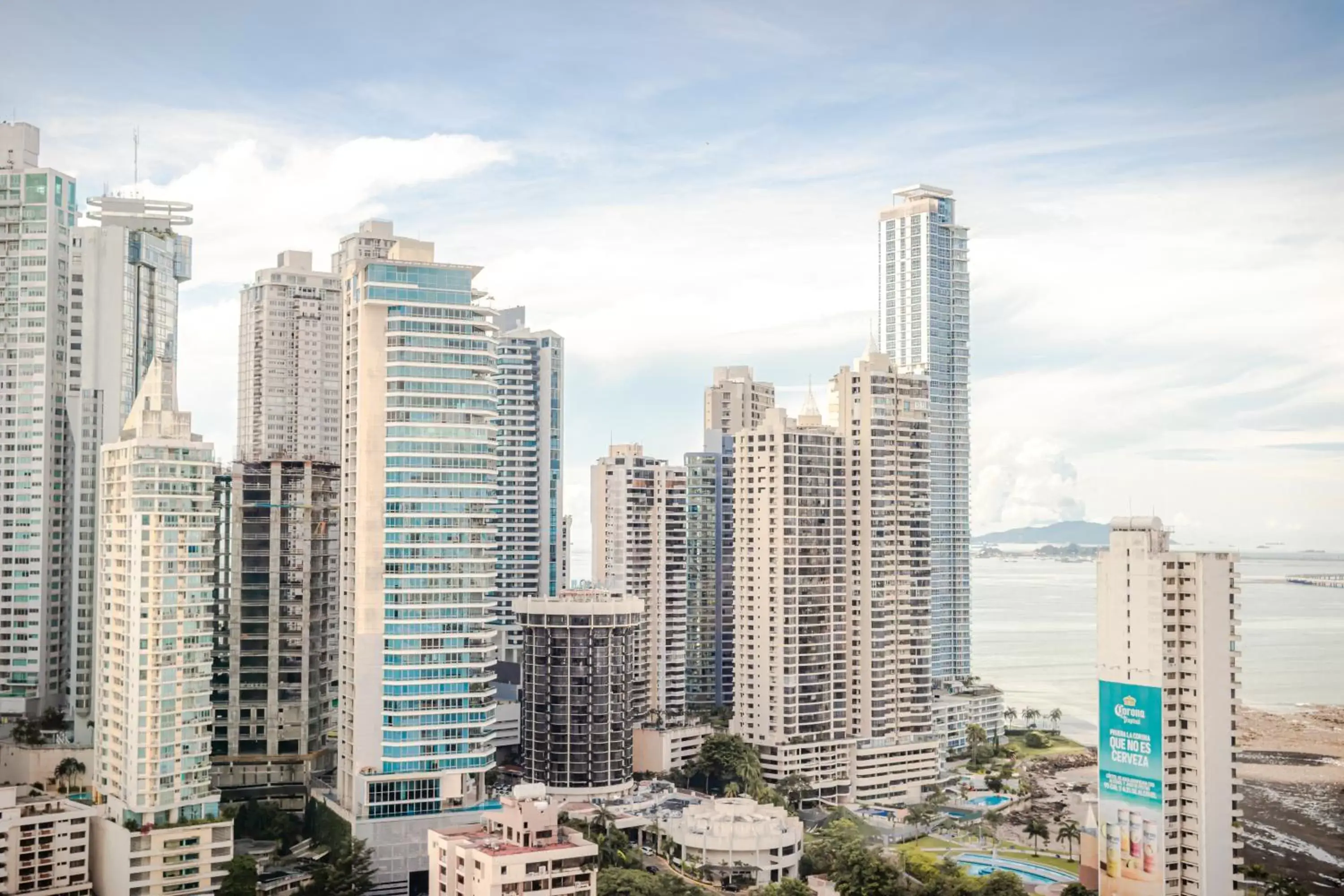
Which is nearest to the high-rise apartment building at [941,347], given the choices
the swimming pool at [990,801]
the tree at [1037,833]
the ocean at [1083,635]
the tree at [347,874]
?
the ocean at [1083,635]

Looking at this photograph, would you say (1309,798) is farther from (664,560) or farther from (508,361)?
(508,361)

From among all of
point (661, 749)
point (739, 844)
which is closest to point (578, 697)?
point (661, 749)

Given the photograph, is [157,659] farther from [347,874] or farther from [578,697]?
[578,697]

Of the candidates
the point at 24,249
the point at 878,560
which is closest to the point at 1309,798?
the point at 878,560

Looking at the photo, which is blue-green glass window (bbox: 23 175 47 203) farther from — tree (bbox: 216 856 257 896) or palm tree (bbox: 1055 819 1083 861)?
palm tree (bbox: 1055 819 1083 861)

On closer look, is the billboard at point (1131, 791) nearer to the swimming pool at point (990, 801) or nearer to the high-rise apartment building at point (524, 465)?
the swimming pool at point (990, 801)
